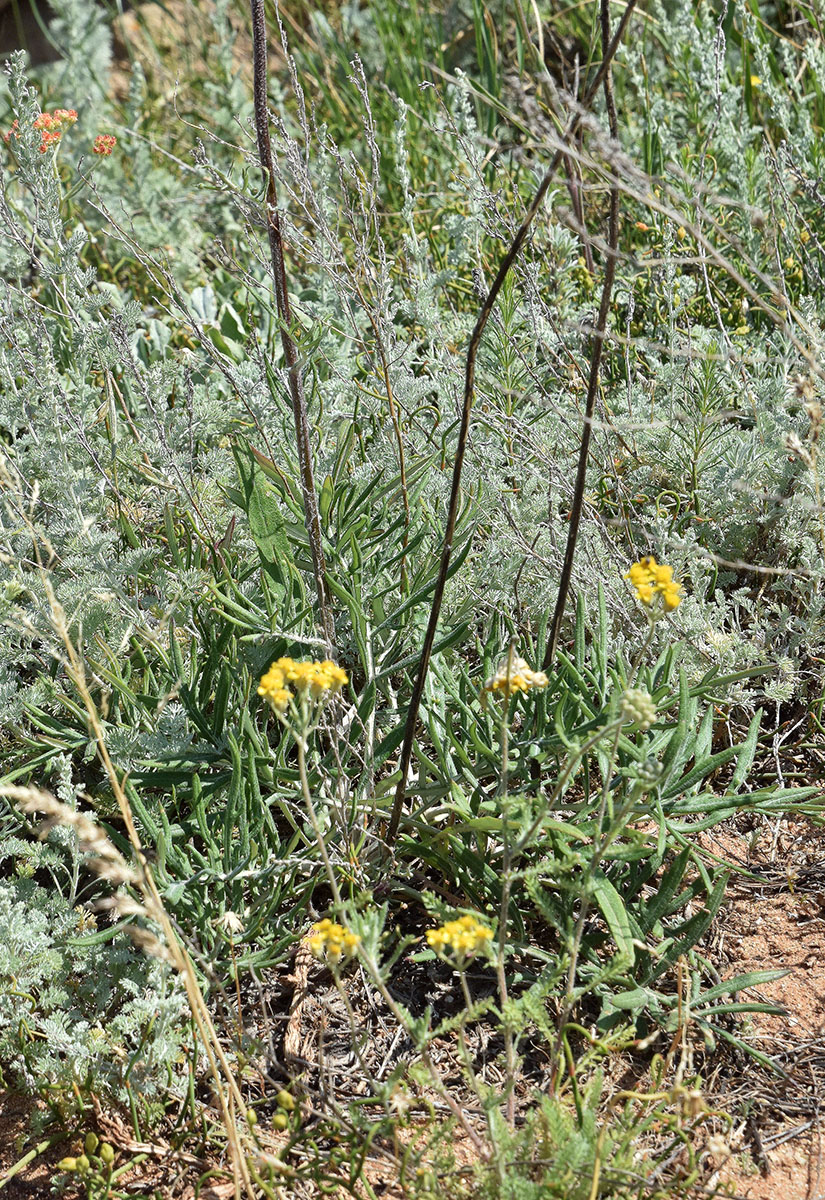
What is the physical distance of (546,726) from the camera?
194 cm

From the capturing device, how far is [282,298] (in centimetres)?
180

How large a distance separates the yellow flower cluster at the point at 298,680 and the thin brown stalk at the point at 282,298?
31cm

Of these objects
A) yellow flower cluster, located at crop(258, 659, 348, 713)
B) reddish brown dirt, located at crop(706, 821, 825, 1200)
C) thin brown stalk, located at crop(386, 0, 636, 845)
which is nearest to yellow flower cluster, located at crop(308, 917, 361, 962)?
yellow flower cluster, located at crop(258, 659, 348, 713)

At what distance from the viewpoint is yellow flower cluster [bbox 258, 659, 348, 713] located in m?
1.42

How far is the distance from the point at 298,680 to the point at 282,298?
66 centimetres

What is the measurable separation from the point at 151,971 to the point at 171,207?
3026mm

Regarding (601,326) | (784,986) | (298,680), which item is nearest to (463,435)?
(601,326)

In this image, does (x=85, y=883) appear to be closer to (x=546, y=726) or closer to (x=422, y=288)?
(x=546, y=726)

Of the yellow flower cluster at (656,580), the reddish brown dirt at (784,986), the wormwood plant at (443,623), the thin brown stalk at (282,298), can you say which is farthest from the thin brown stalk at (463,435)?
the reddish brown dirt at (784,986)

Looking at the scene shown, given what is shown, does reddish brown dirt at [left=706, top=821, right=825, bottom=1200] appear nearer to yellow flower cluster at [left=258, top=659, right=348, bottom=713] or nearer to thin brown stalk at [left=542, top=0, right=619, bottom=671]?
thin brown stalk at [left=542, top=0, right=619, bottom=671]

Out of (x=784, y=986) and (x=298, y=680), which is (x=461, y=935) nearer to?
(x=298, y=680)

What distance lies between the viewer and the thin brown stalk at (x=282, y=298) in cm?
164

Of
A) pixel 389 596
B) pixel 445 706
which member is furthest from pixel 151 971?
pixel 389 596

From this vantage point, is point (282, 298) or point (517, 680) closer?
point (517, 680)
